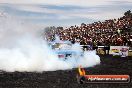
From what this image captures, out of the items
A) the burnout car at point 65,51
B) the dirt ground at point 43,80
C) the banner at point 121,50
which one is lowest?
the banner at point 121,50

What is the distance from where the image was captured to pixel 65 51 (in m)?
38.3

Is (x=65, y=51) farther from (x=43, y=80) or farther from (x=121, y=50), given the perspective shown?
(x=121, y=50)

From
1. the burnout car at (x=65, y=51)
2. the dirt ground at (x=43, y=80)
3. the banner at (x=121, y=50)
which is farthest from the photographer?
the banner at (x=121, y=50)

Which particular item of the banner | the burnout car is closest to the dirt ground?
the burnout car

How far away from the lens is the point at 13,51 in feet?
120

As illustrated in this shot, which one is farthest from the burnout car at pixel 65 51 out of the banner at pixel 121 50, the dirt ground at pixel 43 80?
the banner at pixel 121 50

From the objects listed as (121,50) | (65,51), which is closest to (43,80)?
(65,51)

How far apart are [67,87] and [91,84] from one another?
2039mm

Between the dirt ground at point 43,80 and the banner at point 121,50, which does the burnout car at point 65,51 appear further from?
the banner at point 121,50

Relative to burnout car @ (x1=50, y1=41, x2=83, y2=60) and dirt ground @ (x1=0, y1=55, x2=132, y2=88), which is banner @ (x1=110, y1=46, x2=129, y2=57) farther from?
dirt ground @ (x1=0, y1=55, x2=132, y2=88)

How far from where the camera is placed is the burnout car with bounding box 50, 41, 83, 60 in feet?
A: 125

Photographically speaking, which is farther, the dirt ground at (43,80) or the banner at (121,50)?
the banner at (121,50)

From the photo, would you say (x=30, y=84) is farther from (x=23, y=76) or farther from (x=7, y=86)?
(x=23, y=76)

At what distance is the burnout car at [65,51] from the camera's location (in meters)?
38.0
